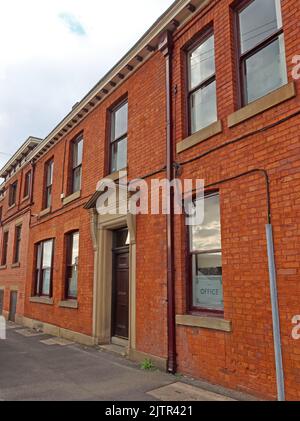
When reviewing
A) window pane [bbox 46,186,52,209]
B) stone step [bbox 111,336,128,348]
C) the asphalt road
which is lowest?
the asphalt road

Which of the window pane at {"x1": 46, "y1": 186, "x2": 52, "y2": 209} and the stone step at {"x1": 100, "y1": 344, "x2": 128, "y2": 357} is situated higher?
the window pane at {"x1": 46, "y1": 186, "x2": 52, "y2": 209}

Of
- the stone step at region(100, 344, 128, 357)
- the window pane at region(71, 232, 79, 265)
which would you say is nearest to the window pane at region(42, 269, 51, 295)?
the window pane at region(71, 232, 79, 265)

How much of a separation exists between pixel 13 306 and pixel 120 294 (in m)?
9.06

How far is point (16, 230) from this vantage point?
1716 cm

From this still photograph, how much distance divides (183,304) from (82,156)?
6362mm

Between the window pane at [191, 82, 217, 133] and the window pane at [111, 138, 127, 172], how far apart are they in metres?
2.57

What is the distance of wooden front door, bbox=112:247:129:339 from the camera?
8.62 m

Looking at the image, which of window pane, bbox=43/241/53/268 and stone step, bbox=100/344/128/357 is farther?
window pane, bbox=43/241/53/268

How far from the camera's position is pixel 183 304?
630 centimetres

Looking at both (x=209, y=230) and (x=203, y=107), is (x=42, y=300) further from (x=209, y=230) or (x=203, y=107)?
(x=203, y=107)

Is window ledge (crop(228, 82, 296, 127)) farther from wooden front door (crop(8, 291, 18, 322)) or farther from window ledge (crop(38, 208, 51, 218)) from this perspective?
wooden front door (crop(8, 291, 18, 322))

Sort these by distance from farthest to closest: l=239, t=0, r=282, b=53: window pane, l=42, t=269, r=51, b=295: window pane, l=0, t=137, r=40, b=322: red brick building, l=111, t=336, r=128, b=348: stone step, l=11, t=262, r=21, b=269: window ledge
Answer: l=11, t=262, r=21, b=269: window ledge < l=0, t=137, r=40, b=322: red brick building < l=42, t=269, r=51, b=295: window pane < l=111, t=336, r=128, b=348: stone step < l=239, t=0, r=282, b=53: window pane

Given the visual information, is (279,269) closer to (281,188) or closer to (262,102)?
(281,188)

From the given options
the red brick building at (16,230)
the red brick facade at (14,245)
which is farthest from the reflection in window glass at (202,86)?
the red brick facade at (14,245)
